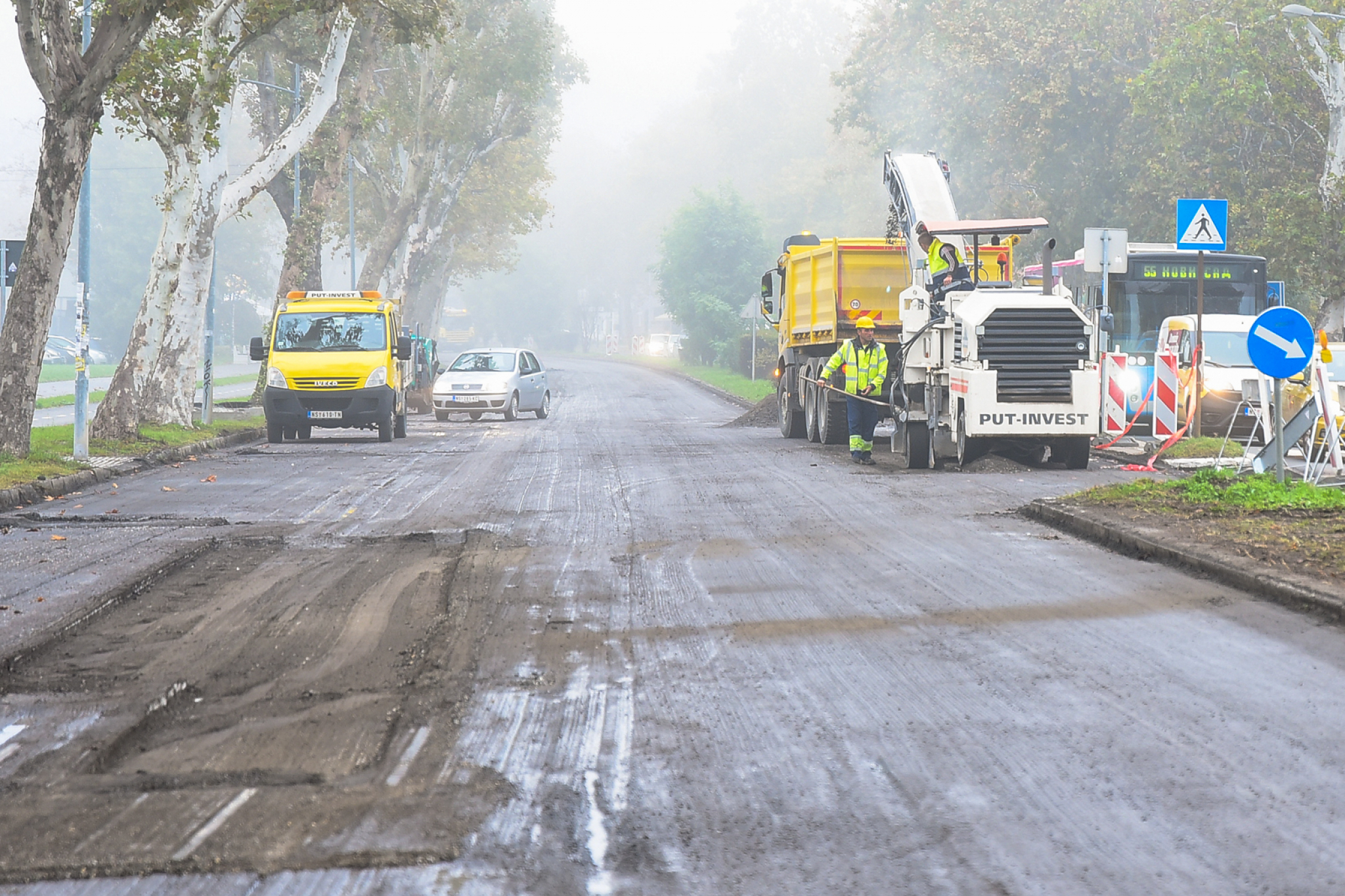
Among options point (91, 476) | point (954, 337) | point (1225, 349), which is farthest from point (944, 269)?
point (91, 476)

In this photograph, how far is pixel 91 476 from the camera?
16.8m

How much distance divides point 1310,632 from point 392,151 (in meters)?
46.1

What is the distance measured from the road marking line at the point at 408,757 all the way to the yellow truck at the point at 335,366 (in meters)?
19.6

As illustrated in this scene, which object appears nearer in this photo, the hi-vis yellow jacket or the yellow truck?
the hi-vis yellow jacket

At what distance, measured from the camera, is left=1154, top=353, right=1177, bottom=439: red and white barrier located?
19562 millimetres

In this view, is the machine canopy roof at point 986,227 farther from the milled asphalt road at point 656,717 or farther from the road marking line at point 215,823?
the road marking line at point 215,823

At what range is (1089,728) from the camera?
5.56m

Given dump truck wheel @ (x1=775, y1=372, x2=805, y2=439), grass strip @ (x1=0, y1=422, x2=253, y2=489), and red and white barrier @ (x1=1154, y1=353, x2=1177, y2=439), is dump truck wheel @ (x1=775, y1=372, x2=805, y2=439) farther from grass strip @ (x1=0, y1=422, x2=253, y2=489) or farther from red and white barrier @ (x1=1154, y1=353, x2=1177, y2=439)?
grass strip @ (x1=0, y1=422, x2=253, y2=489)

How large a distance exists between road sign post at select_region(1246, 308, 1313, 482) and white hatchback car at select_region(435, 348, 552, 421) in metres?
22.4

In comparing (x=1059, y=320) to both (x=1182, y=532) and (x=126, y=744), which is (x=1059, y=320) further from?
(x=126, y=744)

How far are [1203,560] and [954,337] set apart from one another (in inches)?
324

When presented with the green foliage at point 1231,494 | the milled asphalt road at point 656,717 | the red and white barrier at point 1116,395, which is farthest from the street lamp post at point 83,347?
the red and white barrier at point 1116,395

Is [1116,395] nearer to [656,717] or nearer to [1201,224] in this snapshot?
[1201,224]

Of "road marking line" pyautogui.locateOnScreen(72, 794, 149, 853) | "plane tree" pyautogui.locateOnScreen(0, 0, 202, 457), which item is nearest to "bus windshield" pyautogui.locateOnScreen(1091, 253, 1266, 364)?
"plane tree" pyautogui.locateOnScreen(0, 0, 202, 457)
